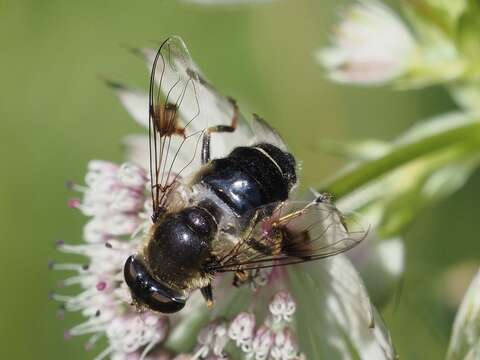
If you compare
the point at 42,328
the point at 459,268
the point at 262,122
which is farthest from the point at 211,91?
the point at 42,328

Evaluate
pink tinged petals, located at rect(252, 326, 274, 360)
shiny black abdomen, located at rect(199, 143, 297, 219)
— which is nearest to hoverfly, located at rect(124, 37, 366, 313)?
shiny black abdomen, located at rect(199, 143, 297, 219)

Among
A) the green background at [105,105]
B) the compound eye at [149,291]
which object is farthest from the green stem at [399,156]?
the green background at [105,105]

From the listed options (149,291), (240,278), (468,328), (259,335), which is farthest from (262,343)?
(468,328)

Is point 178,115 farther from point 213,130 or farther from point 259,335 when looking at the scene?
point 259,335

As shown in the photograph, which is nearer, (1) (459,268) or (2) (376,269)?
(2) (376,269)

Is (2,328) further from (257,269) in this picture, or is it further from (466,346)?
(466,346)

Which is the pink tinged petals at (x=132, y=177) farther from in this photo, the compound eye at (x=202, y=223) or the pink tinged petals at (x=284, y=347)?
the pink tinged petals at (x=284, y=347)
